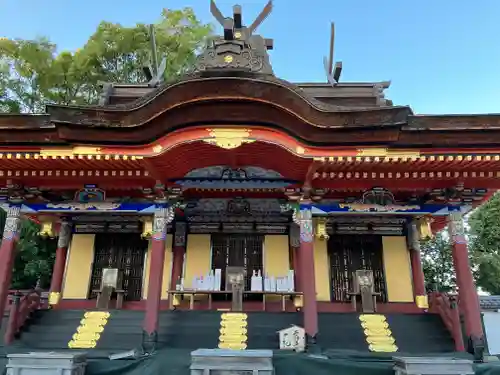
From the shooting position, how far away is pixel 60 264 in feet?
34.1

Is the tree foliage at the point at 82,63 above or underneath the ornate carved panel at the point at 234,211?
above

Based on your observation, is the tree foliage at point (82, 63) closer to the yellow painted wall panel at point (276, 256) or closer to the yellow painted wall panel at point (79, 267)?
the yellow painted wall panel at point (79, 267)

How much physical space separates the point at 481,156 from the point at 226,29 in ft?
20.9

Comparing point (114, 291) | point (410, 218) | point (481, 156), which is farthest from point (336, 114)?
point (114, 291)

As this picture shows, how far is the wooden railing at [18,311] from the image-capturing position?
7827 mm

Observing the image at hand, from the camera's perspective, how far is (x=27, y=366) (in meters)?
5.45

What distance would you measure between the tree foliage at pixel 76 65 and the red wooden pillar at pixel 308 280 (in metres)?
12.8

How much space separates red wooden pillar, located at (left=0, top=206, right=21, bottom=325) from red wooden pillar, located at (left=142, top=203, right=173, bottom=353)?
10.4 ft

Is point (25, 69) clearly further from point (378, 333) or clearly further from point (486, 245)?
point (486, 245)

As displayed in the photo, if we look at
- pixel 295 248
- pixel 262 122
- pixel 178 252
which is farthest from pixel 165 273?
pixel 262 122

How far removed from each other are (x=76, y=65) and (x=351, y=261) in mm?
15175

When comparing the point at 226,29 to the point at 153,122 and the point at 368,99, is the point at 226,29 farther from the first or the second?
the point at 368,99

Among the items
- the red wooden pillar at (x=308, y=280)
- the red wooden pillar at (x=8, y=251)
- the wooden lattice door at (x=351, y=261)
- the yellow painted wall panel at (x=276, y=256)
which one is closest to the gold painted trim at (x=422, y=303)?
the wooden lattice door at (x=351, y=261)

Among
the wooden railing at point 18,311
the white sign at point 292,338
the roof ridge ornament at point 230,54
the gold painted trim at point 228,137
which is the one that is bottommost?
the white sign at point 292,338
